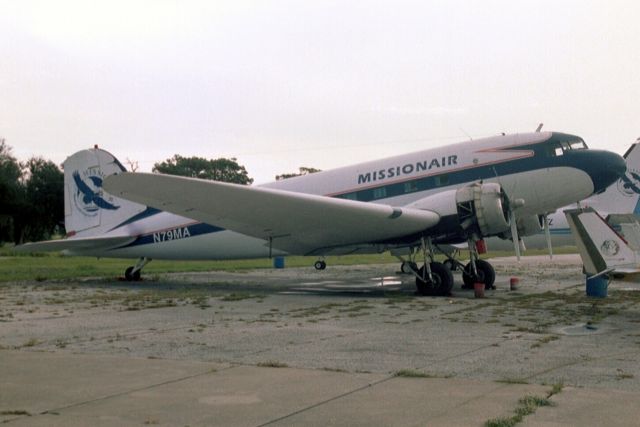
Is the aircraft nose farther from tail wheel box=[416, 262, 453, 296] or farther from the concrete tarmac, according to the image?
tail wheel box=[416, 262, 453, 296]

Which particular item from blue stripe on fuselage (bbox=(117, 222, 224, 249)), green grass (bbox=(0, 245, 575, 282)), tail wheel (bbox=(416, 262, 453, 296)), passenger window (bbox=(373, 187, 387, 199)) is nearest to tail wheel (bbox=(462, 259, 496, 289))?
tail wheel (bbox=(416, 262, 453, 296))

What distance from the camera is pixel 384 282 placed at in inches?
946

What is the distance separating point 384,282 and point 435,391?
58.4 ft

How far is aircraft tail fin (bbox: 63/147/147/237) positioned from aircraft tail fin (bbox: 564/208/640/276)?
52.0 ft

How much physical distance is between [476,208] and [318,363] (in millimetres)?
10477

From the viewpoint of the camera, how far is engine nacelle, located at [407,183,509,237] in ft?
56.4

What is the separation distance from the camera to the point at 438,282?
57.8ft

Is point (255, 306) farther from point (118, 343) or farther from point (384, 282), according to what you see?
point (384, 282)

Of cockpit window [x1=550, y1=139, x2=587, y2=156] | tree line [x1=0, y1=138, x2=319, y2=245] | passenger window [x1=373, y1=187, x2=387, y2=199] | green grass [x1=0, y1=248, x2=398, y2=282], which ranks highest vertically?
tree line [x1=0, y1=138, x2=319, y2=245]

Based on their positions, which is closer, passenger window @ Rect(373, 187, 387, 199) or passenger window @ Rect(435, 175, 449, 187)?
passenger window @ Rect(435, 175, 449, 187)

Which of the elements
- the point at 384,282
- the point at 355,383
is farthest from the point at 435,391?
the point at 384,282

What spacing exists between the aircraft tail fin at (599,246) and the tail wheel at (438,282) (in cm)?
461

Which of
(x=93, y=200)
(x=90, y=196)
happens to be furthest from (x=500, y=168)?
(x=90, y=196)

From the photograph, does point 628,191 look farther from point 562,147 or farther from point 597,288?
point 597,288
